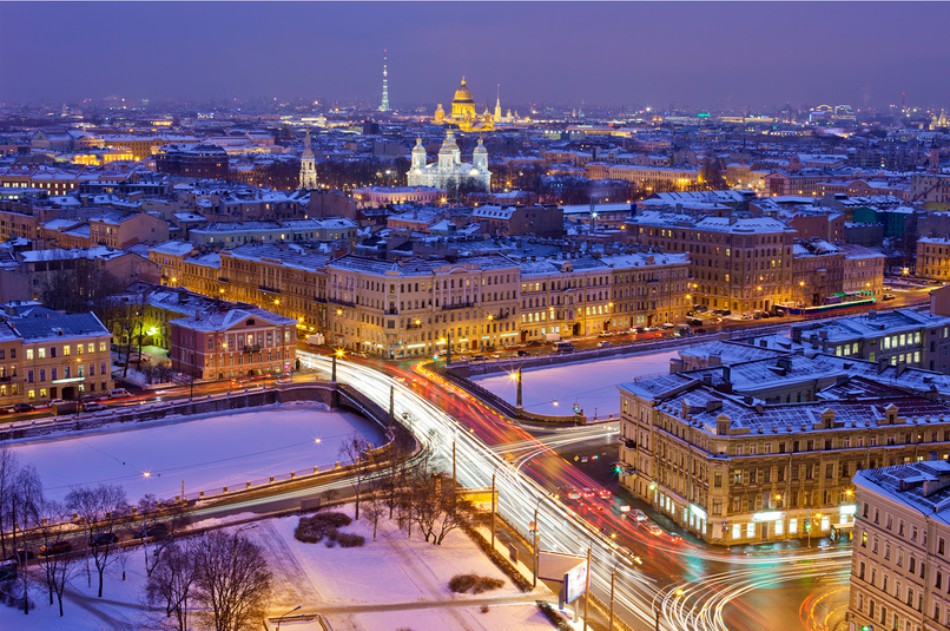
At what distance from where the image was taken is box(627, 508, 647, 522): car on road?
39.7 metres

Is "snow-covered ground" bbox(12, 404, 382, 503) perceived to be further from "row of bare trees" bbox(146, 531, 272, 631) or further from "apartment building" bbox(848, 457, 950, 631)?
"apartment building" bbox(848, 457, 950, 631)

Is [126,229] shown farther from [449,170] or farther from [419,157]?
[419,157]

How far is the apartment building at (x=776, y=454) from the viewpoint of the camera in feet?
124

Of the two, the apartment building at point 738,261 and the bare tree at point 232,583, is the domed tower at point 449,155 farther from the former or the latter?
the bare tree at point 232,583

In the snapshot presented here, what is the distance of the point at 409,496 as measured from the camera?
1549 inches

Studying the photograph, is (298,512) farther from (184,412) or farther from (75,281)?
(75,281)

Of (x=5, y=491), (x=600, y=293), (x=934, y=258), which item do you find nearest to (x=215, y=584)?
(x=5, y=491)

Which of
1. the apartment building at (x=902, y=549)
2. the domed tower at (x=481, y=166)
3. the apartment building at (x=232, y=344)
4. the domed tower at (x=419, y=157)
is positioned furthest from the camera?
the domed tower at (x=419, y=157)

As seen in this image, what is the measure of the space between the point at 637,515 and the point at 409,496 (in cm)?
696

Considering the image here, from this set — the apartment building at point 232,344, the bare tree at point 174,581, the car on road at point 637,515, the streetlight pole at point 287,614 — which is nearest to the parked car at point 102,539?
the bare tree at point 174,581

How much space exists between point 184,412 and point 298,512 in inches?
551

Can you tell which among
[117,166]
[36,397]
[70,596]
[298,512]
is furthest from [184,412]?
[117,166]

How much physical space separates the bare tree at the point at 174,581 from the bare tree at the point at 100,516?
57.5 inches

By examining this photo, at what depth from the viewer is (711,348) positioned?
162ft
